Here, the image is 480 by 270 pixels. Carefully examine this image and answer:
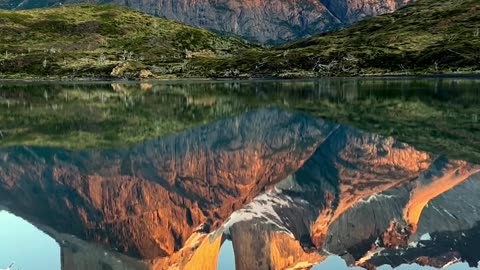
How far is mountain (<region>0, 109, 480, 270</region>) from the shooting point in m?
31.0

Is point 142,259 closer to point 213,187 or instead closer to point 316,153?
point 213,187

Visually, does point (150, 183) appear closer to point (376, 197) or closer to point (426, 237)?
point (376, 197)

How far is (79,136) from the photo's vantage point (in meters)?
68.8

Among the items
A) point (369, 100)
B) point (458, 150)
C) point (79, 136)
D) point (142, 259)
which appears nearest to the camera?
point (142, 259)

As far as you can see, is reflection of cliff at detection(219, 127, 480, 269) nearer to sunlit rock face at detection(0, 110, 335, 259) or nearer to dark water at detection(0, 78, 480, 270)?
dark water at detection(0, 78, 480, 270)

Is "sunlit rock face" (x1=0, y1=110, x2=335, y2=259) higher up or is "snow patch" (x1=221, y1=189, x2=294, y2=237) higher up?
"sunlit rock face" (x1=0, y1=110, x2=335, y2=259)

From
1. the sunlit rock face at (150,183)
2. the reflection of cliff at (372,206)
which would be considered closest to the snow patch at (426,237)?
the reflection of cliff at (372,206)

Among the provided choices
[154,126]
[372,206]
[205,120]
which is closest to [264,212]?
[372,206]

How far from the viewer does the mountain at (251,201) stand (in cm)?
3102

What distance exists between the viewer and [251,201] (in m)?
47.0

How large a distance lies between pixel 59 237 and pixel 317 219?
65.4 ft

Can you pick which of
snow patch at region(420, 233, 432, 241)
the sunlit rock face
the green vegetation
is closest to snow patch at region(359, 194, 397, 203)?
the green vegetation

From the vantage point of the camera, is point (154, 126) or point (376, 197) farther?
point (154, 126)

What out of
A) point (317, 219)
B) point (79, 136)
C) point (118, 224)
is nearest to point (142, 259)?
point (118, 224)
